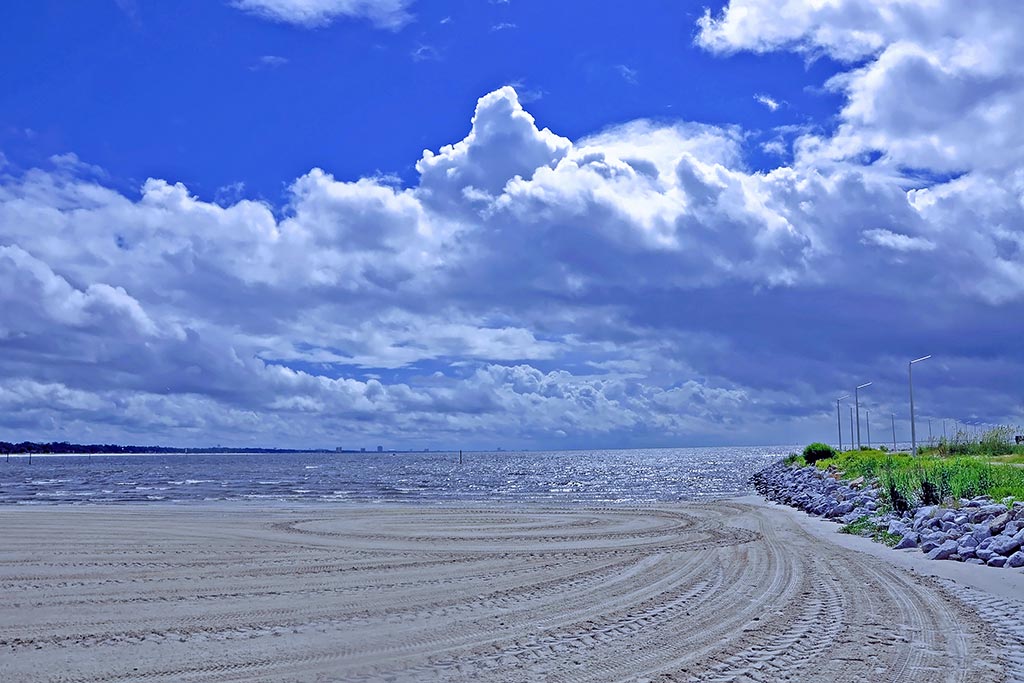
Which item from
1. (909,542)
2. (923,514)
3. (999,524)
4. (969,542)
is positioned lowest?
(909,542)

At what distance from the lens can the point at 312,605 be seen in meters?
12.9

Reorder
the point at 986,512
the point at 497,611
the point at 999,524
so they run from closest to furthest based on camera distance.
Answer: the point at 497,611 < the point at 999,524 < the point at 986,512

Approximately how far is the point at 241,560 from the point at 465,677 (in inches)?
433

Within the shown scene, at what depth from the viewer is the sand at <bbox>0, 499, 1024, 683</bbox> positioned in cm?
920

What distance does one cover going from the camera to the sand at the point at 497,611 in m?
9.20

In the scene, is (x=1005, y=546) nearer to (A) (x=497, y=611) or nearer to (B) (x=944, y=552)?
(B) (x=944, y=552)

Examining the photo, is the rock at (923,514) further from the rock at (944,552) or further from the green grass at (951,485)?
the rock at (944,552)

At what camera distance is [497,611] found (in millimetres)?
12461

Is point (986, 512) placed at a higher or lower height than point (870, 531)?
higher

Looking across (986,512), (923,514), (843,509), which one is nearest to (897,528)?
(923,514)

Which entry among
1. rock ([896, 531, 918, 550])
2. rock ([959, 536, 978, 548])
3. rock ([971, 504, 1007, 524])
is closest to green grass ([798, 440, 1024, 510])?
rock ([971, 504, 1007, 524])

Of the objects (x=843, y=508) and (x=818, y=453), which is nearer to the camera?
(x=843, y=508)

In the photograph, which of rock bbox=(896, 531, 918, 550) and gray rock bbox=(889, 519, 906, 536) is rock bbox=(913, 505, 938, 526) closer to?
gray rock bbox=(889, 519, 906, 536)

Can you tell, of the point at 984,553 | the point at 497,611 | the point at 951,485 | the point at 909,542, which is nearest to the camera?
the point at 497,611
